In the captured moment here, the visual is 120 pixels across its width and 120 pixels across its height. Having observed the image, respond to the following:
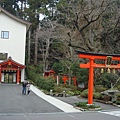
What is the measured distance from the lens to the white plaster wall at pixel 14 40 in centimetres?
4066

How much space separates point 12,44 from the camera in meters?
40.8

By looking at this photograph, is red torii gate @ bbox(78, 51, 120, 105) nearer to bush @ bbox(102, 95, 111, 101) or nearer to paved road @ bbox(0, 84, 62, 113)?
paved road @ bbox(0, 84, 62, 113)

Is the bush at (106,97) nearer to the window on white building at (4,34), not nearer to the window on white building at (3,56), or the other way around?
the window on white building at (3,56)

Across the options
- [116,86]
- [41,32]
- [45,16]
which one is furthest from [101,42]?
[45,16]

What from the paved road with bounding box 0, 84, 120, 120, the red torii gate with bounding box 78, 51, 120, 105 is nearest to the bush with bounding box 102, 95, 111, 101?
the paved road with bounding box 0, 84, 120, 120

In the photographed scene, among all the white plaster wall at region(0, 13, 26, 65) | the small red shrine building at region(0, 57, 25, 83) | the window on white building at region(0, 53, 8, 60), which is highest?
the white plaster wall at region(0, 13, 26, 65)

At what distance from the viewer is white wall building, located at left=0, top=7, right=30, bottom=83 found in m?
40.5

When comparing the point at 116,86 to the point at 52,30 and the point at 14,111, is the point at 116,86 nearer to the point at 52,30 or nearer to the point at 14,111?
the point at 14,111

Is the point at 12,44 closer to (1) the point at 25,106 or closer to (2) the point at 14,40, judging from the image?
(2) the point at 14,40

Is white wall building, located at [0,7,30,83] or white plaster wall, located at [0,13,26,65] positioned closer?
white wall building, located at [0,7,30,83]

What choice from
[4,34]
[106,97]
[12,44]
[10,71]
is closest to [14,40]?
[12,44]

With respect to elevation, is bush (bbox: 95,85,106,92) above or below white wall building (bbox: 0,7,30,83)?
below

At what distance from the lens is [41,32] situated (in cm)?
4475

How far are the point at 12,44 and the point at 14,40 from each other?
760mm
